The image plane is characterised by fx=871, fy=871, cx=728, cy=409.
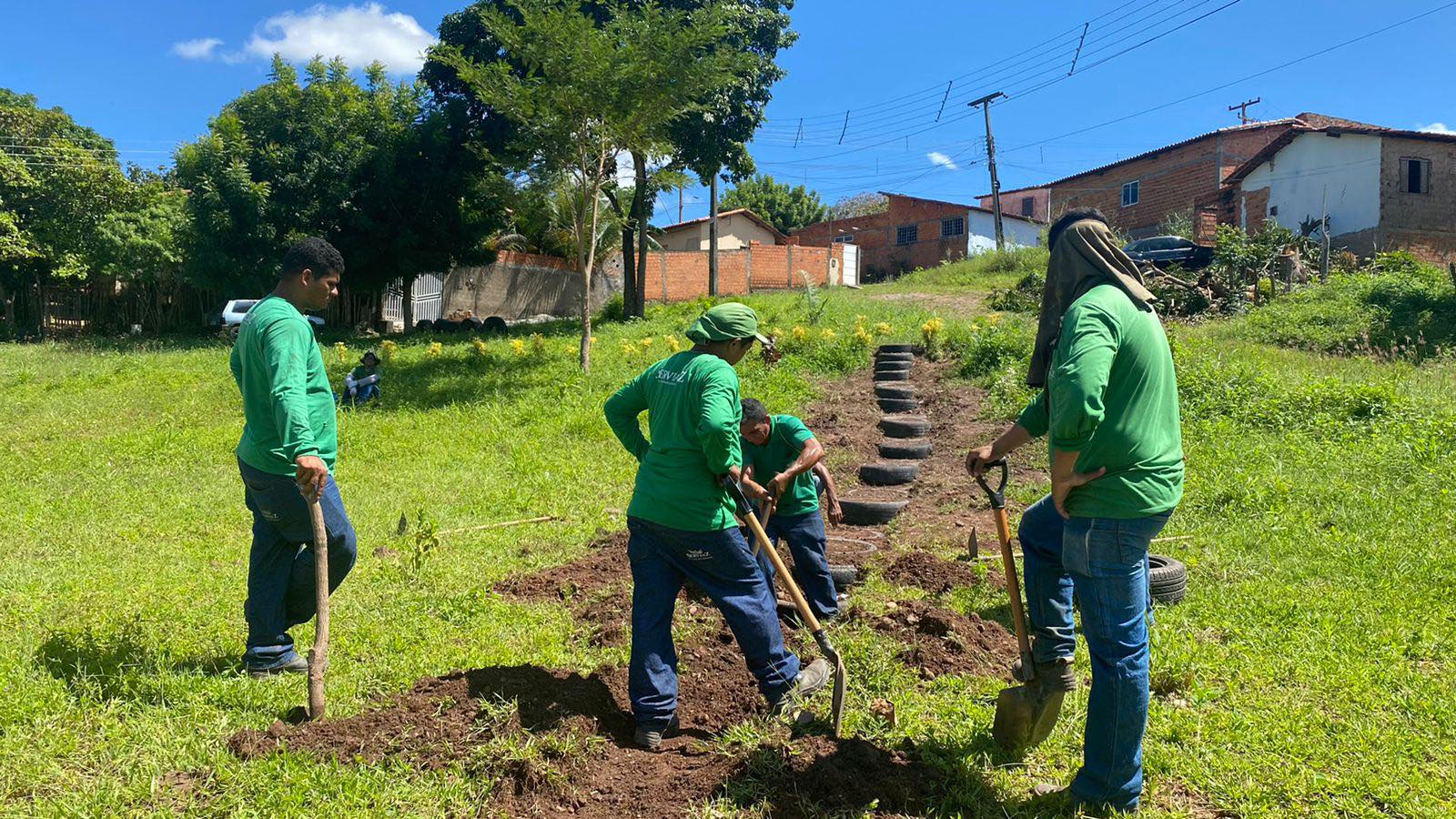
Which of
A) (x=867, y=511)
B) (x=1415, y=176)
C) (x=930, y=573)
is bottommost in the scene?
(x=930, y=573)

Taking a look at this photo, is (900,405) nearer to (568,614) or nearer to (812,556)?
(812,556)

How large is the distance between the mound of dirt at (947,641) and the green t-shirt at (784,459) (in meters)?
0.72

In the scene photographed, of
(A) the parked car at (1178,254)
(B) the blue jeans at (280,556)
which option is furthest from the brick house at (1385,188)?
(B) the blue jeans at (280,556)

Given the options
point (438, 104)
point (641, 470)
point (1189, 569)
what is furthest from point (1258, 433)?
point (438, 104)

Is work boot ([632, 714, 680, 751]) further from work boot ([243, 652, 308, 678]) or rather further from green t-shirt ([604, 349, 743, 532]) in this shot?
work boot ([243, 652, 308, 678])

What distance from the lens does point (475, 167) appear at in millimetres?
20578

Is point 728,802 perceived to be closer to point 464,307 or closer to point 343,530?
point 343,530

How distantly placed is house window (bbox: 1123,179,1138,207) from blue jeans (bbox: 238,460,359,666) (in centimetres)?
3538

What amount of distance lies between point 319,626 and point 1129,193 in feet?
118

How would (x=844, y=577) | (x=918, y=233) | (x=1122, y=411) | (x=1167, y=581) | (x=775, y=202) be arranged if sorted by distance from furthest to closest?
(x=775, y=202) → (x=918, y=233) → (x=844, y=577) → (x=1167, y=581) → (x=1122, y=411)

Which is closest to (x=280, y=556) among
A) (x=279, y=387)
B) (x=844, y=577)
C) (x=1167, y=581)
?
(x=279, y=387)

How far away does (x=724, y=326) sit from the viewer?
3.49 metres

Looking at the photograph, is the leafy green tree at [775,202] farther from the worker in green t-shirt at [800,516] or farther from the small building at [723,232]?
the worker in green t-shirt at [800,516]

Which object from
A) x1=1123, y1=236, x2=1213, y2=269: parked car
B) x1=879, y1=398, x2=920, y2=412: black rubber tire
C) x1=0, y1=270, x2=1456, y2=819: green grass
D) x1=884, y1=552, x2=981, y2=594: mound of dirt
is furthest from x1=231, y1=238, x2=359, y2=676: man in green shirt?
x1=1123, y1=236, x2=1213, y2=269: parked car
